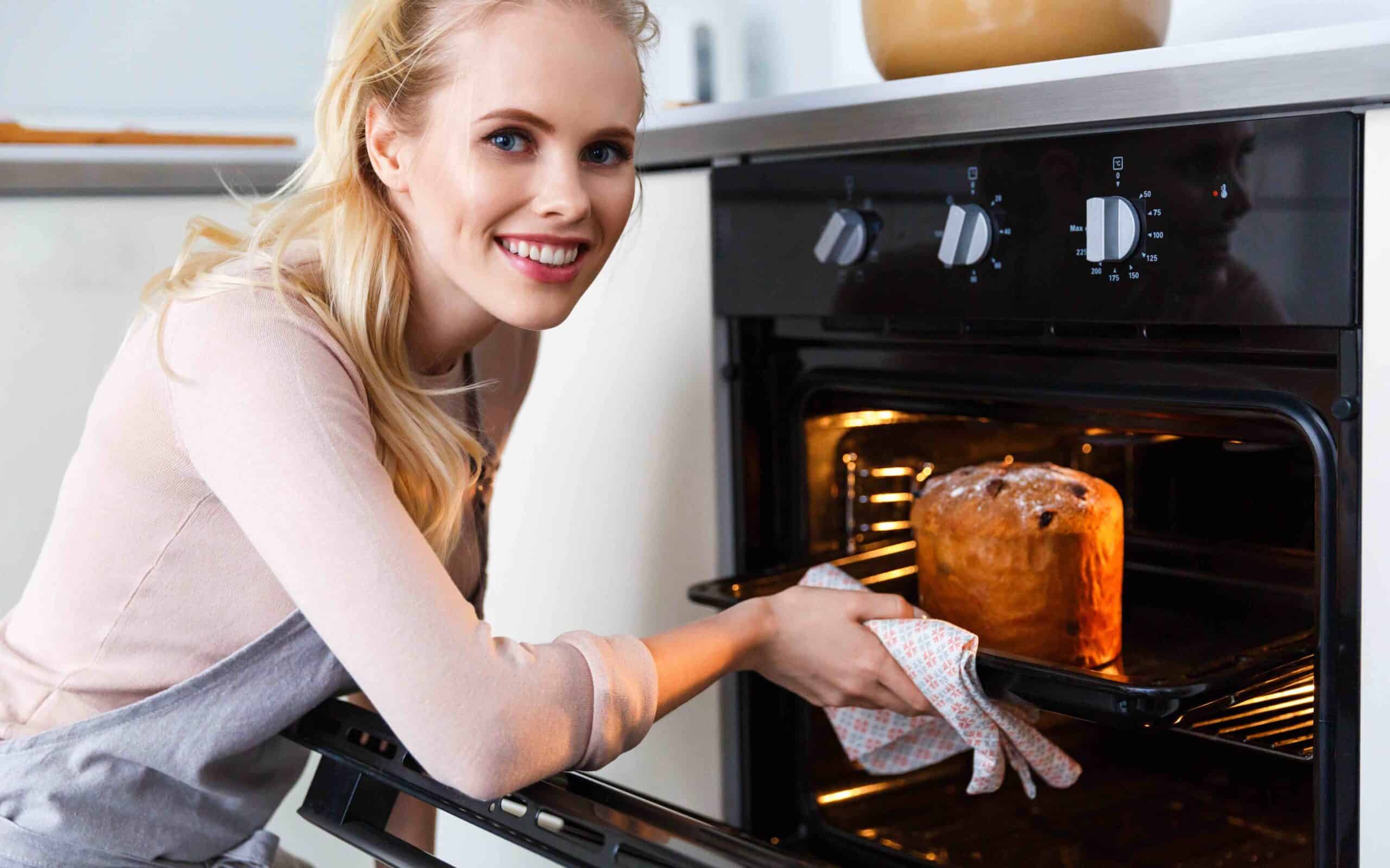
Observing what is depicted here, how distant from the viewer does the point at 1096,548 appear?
101 cm

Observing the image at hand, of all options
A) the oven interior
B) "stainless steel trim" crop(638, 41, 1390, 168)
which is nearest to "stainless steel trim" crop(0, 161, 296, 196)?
"stainless steel trim" crop(638, 41, 1390, 168)

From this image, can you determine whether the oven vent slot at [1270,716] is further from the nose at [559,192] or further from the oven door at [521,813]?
the nose at [559,192]

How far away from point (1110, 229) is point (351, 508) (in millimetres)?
559

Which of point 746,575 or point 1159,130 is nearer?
point 1159,130

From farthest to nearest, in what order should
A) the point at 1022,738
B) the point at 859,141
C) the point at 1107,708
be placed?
the point at 859,141 → the point at 1022,738 → the point at 1107,708

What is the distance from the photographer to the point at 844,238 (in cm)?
114

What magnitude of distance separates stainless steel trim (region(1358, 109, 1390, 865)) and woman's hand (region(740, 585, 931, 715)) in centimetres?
29

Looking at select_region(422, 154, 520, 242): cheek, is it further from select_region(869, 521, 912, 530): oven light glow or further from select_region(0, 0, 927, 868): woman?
select_region(869, 521, 912, 530): oven light glow

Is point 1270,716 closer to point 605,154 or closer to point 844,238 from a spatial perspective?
point 844,238

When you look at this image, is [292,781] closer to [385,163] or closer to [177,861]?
[177,861]

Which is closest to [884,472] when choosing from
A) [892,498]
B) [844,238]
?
[892,498]

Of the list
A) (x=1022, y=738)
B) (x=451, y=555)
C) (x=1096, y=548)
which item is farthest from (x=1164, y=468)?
(x=451, y=555)

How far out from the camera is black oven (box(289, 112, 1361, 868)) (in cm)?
87

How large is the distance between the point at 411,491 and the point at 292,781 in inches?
13.1
